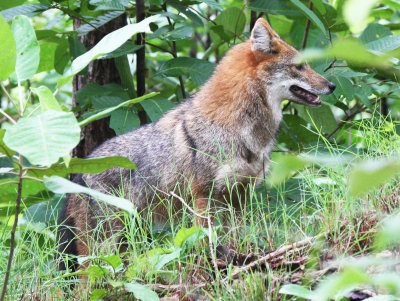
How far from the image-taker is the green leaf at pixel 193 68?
481 cm

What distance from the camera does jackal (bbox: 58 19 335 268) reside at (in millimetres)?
4137

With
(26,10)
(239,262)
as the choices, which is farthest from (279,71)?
(26,10)

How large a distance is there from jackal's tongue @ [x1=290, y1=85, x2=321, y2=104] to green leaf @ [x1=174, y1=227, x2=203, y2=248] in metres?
2.05

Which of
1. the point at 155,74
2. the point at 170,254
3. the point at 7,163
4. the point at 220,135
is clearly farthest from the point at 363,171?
the point at 7,163

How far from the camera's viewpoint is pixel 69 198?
4414mm

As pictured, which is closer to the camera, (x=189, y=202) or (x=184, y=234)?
(x=184, y=234)

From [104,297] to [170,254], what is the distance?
1.34ft

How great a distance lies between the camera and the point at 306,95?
4438 mm

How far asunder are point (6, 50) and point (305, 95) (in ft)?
9.10

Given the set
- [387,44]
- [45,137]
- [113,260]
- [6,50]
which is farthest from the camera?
[387,44]

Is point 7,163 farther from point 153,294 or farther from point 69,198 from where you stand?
point 153,294

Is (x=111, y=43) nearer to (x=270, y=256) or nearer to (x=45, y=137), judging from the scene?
(x=45, y=137)

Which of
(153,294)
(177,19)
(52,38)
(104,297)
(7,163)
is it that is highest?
(177,19)

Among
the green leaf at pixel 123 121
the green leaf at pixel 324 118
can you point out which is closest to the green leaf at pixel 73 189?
the green leaf at pixel 123 121
